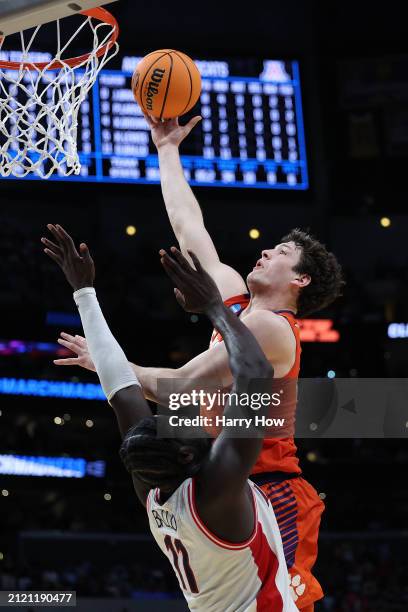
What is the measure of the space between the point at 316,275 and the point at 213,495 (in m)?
1.61

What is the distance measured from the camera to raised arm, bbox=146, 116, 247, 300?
4336mm

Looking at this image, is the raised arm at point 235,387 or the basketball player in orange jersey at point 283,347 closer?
the raised arm at point 235,387

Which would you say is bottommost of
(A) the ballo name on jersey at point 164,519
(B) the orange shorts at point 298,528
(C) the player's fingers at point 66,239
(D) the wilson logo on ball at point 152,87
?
(B) the orange shorts at point 298,528

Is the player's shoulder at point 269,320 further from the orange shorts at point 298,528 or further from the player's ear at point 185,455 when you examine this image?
the player's ear at point 185,455

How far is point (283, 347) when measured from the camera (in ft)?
12.0

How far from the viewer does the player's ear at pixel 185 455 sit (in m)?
2.66

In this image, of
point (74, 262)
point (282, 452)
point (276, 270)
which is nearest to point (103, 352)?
point (74, 262)

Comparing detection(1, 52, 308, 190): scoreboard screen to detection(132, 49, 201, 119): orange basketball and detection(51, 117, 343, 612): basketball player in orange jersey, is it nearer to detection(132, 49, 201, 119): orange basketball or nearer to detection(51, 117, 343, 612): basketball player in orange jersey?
detection(132, 49, 201, 119): orange basketball

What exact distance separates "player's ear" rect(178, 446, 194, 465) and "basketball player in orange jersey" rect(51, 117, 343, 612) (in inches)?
33.3

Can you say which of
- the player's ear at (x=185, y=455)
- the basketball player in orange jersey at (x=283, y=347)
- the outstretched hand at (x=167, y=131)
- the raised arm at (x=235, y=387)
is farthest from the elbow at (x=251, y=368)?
the outstretched hand at (x=167, y=131)

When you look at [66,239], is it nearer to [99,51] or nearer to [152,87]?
[152,87]

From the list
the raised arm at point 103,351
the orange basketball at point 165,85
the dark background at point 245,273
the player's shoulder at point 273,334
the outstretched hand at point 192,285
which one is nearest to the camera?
the outstretched hand at point 192,285

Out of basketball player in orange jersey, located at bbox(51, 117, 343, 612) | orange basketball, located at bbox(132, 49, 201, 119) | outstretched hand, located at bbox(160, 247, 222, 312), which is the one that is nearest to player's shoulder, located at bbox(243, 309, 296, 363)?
basketball player in orange jersey, located at bbox(51, 117, 343, 612)

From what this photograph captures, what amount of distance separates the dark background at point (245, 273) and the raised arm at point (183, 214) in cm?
591
